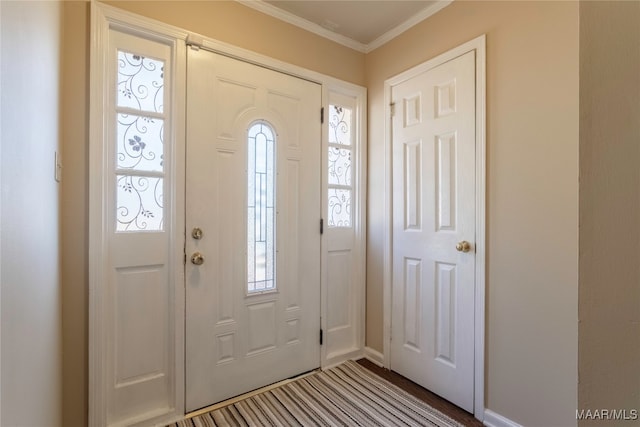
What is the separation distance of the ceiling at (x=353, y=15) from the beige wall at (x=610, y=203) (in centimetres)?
187

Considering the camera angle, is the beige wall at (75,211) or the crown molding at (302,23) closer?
the beige wall at (75,211)

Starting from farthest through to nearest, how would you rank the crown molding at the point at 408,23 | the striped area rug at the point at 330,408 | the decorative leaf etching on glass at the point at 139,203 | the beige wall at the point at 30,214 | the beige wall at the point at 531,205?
the crown molding at the point at 408,23 → the striped area rug at the point at 330,408 → the decorative leaf etching on glass at the point at 139,203 → the beige wall at the point at 531,205 → the beige wall at the point at 30,214

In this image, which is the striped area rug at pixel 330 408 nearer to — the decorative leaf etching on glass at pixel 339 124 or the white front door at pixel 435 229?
the white front door at pixel 435 229

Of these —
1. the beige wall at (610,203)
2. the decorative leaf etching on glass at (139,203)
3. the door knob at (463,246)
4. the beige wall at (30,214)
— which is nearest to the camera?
Result: the beige wall at (610,203)

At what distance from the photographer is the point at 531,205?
5.15 feet

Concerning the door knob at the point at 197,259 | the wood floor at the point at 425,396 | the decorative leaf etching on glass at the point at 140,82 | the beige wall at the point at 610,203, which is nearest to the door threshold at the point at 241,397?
the wood floor at the point at 425,396

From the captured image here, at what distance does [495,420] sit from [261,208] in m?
1.79

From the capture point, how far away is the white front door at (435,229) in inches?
72.2

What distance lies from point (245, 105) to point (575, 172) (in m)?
1.79

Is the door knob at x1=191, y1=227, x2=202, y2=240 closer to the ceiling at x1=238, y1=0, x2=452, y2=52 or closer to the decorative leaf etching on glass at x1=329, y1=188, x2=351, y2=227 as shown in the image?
the decorative leaf etching on glass at x1=329, y1=188, x2=351, y2=227

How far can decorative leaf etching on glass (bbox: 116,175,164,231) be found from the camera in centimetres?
161

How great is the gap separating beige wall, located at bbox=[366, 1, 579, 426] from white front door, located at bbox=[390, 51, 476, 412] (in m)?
0.12

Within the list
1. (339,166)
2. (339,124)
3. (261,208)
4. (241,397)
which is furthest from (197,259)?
(339,124)

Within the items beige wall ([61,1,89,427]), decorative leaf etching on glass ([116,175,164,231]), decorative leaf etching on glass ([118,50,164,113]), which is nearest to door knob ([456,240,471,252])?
decorative leaf etching on glass ([116,175,164,231])
